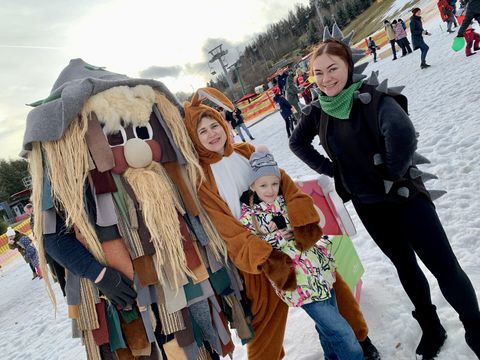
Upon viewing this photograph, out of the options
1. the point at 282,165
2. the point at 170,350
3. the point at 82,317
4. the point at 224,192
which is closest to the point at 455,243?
the point at 224,192

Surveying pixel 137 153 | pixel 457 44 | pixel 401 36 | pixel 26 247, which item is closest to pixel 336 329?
pixel 137 153

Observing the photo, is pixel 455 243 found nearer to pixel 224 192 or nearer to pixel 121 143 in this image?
pixel 224 192

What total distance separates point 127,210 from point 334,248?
140 cm

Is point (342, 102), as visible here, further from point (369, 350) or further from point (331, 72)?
point (369, 350)

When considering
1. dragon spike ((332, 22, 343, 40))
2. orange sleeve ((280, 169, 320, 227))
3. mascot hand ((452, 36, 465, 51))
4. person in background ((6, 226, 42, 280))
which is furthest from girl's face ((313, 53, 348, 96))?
person in background ((6, 226, 42, 280))

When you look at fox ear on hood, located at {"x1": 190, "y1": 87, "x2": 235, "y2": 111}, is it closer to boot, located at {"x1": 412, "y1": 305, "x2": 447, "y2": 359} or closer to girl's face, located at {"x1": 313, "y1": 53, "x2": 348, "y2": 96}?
girl's face, located at {"x1": 313, "y1": 53, "x2": 348, "y2": 96}

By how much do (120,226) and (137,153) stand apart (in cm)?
42

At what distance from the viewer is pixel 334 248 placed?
231 cm

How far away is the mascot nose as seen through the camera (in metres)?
1.87

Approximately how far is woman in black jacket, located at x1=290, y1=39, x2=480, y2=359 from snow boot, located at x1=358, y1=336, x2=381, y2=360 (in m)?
0.26

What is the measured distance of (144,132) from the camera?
199 cm

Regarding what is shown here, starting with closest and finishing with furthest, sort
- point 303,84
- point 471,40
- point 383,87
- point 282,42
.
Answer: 1. point 383,87
2. point 471,40
3. point 303,84
4. point 282,42

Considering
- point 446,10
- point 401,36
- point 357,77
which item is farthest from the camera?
point 401,36

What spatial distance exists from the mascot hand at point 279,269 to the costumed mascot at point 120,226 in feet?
1.11
